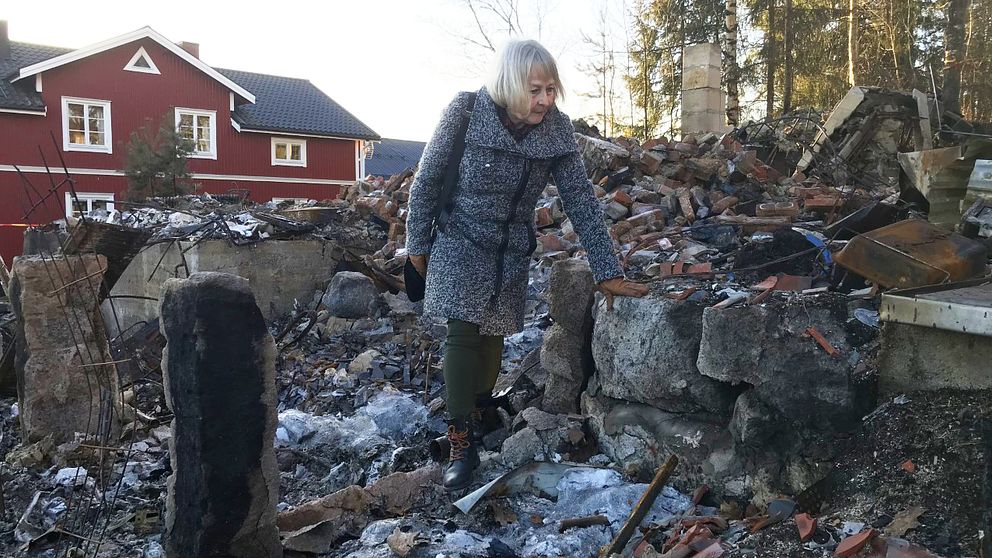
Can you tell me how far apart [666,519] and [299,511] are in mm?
1491

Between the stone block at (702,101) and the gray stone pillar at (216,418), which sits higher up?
the stone block at (702,101)

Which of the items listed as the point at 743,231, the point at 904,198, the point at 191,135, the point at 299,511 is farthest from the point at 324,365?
the point at 191,135

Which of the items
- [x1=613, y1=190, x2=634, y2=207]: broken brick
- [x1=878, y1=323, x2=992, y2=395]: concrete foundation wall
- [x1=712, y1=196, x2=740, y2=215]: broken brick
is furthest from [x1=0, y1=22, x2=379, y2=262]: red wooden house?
[x1=878, y1=323, x2=992, y2=395]: concrete foundation wall

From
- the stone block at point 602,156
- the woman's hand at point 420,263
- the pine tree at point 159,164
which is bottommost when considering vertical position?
the woman's hand at point 420,263

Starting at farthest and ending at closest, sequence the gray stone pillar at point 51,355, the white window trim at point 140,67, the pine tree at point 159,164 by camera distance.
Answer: the white window trim at point 140,67, the pine tree at point 159,164, the gray stone pillar at point 51,355

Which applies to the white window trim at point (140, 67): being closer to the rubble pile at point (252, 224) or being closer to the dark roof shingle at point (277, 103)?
the dark roof shingle at point (277, 103)

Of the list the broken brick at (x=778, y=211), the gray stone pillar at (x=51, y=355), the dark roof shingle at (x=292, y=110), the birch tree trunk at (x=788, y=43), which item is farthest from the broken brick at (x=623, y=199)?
the dark roof shingle at (x=292, y=110)

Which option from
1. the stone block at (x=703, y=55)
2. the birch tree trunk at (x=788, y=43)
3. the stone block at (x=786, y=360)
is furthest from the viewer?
the birch tree trunk at (x=788, y=43)

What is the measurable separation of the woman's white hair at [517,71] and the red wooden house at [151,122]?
62.9ft

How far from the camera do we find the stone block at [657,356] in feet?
9.79

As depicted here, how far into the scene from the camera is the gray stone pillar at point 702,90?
10672mm

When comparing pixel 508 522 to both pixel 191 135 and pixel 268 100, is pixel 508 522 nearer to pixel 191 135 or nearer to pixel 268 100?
pixel 191 135

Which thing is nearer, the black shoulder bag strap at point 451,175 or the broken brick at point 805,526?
the broken brick at point 805,526

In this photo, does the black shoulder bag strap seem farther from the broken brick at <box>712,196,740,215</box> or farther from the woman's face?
the broken brick at <box>712,196,740,215</box>
